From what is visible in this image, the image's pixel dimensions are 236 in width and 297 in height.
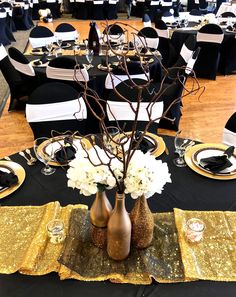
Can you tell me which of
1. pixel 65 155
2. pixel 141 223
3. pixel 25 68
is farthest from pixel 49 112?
pixel 25 68

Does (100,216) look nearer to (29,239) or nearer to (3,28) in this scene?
(29,239)

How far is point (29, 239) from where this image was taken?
4.17 feet

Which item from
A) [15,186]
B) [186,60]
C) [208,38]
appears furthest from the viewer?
[208,38]

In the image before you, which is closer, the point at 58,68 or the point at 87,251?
the point at 87,251

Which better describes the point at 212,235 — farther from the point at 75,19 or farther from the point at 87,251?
the point at 75,19

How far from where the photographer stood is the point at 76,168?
999mm

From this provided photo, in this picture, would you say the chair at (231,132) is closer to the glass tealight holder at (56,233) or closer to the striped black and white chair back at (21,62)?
the glass tealight holder at (56,233)

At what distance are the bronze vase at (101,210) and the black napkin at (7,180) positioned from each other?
22.9 inches

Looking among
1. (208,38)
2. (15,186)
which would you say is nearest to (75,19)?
(208,38)

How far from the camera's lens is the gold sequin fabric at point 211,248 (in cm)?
112

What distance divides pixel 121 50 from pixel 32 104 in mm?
2304

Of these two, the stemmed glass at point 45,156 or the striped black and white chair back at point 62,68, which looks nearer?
the stemmed glass at point 45,156

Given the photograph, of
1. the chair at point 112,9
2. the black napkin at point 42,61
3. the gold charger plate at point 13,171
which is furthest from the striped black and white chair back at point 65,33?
the chair at point 112,9

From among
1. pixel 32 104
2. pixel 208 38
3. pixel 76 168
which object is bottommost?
pixel 208 38
